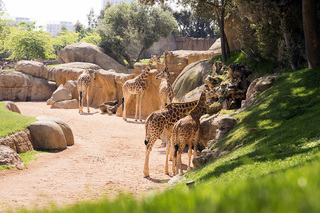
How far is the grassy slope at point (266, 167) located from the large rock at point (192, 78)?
25.1 ft

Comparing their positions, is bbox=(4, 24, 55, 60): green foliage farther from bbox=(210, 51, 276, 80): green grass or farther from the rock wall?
bbox=(210, 51, 276, 80): green grass

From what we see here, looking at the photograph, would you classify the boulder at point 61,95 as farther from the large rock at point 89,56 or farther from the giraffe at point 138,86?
the large rock at point 89,56

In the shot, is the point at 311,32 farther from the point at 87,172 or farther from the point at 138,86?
the point at 138,86

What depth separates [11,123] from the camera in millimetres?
14680

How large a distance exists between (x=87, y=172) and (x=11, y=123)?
14.7 feet

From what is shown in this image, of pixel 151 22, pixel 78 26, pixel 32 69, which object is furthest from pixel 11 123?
pixel 78 26

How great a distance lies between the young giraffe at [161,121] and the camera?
42.4ft

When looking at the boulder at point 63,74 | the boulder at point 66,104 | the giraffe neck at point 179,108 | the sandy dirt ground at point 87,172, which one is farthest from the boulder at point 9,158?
the boulder at point 63,74

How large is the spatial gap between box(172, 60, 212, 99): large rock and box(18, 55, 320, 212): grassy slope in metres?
7.66

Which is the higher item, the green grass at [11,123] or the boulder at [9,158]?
the green grass at [11,123]

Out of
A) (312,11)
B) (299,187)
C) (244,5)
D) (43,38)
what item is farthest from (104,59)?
(299,187)

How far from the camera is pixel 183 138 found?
12.0 meters

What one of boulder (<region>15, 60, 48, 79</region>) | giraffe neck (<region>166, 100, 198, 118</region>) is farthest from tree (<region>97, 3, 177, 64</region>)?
giraffe neck (<region>166, 100, 198, 118</region>)

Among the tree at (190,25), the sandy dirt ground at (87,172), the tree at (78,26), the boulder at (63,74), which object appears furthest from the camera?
the tree at (78,26)
